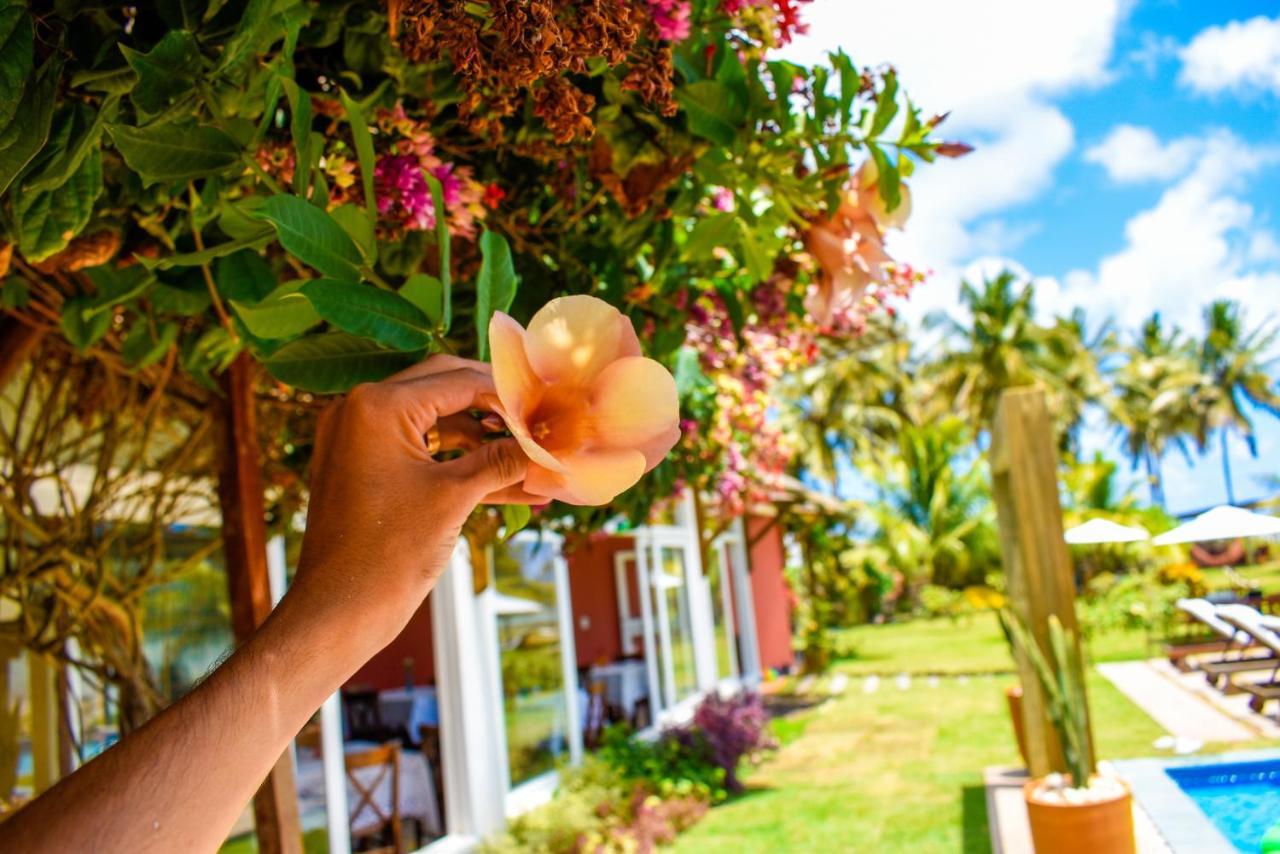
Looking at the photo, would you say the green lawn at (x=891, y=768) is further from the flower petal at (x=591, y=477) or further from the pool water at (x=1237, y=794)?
A: the flower petal at (x=591, y=477)

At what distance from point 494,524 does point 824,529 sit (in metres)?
20.0

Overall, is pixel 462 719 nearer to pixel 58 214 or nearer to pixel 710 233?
pixel 710 233

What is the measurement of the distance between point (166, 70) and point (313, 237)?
0.22 m

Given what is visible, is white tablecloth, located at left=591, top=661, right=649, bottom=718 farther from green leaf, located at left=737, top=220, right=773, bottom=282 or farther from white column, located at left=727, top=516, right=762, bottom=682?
green leaf, located at left=737, top=220, right=773, bottom=282

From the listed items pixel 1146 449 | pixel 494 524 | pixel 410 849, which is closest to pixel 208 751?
pixel 494 524

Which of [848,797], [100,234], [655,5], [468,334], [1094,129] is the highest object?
[1094,129]

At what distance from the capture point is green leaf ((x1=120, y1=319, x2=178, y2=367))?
1.54 metres

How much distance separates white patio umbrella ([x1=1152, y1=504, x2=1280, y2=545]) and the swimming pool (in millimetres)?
1173

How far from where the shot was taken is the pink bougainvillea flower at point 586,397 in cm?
64

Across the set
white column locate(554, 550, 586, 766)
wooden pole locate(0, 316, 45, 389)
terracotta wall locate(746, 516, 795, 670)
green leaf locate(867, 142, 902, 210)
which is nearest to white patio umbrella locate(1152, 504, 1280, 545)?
green leaf locate(867, 142, 902, 210)

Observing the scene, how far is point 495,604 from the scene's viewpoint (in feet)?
23.1

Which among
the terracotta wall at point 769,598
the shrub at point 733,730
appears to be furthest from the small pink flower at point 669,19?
the terracotta wall at point 769,598

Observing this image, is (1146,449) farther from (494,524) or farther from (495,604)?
(494,524)

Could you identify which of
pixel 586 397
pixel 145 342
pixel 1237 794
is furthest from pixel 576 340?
pixel 1237 794
